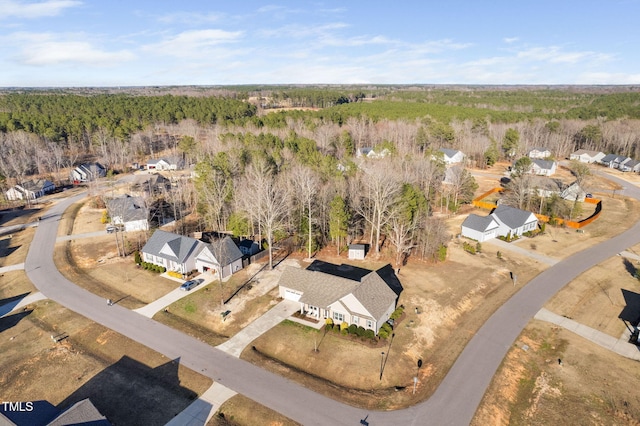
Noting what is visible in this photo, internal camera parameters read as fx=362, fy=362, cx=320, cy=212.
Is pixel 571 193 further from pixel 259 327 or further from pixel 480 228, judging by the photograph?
pixel 259 327

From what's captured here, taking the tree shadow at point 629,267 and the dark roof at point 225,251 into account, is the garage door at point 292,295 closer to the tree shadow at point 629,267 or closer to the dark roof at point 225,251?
the dark roof at point 225,251

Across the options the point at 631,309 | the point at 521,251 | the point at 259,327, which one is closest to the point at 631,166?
the point at 521,251

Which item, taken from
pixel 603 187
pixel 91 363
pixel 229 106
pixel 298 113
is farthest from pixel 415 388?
pixel 229 106

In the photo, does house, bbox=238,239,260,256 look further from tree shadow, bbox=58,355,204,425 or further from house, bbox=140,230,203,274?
tree shadow, bbox=58,355,204,425

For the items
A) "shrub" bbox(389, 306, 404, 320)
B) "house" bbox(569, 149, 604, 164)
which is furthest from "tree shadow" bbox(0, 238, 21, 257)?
"house" bbox(569, 149, 604, 164)

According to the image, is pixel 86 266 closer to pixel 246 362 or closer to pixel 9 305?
pixel 9 305
